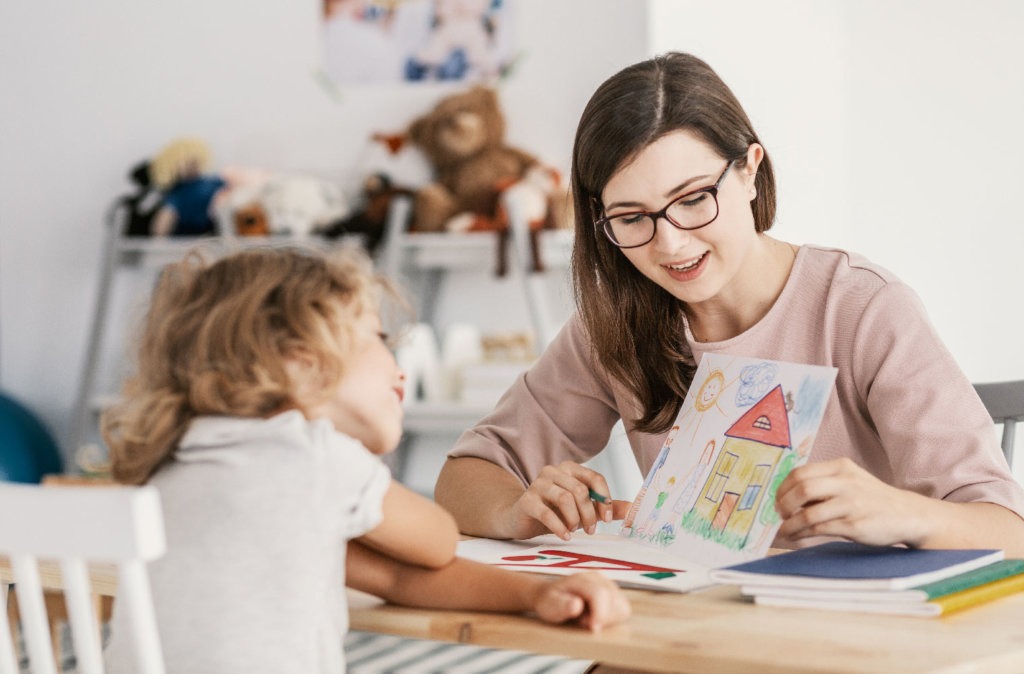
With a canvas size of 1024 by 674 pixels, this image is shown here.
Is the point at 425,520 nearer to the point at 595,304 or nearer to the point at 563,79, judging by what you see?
the point at 595,304

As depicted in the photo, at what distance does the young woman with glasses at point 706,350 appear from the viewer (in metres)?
1.08


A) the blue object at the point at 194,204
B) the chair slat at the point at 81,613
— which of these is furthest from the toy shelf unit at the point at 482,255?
the chair slat at the point at 81,613

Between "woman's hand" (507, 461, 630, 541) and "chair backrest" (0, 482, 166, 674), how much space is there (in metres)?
0.45

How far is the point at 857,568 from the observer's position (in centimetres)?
94

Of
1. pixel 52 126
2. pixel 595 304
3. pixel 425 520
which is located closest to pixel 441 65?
pixel 52 126

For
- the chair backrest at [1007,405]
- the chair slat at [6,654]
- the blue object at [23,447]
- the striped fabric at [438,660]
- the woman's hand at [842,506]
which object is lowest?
the striped fabric at [438,660]

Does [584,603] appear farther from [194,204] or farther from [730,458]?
[194,204]

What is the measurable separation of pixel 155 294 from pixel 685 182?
1.82 feet

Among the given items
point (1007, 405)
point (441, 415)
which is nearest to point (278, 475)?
point (1007, 405)

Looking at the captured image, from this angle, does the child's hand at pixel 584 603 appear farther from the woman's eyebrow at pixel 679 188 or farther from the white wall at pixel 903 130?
the white wall at pixel 903 130

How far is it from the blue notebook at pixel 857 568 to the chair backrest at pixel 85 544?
1.48 feet

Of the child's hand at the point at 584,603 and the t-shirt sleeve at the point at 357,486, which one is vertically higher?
the t-shirt sleeve at the point at 357,486

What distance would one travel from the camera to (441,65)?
3211mm

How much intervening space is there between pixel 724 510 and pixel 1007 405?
55 cm
